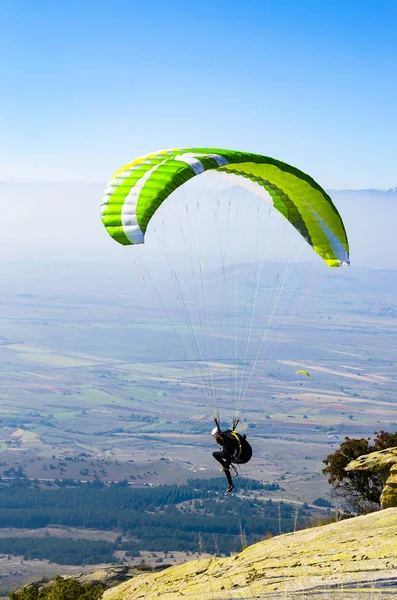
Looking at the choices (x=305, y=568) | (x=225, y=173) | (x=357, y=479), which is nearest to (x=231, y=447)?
(x=305, y=568)

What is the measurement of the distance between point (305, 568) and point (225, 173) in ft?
31.9

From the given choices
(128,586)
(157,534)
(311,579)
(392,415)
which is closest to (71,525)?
(157,534)

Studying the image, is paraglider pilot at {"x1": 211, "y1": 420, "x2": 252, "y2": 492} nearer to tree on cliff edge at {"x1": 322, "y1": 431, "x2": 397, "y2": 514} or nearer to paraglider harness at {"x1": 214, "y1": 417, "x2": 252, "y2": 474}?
paraglider harness at {"x1": 214, "y1": 417, "x2": 252, "y2": 474}

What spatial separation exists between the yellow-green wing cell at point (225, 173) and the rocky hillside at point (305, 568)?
661cm

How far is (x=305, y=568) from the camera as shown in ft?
41.6

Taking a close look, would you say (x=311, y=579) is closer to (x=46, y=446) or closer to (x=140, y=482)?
(x=140, y=482)

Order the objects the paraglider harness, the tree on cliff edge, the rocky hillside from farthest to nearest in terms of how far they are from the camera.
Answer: the tree on cliff edge
the paraglider harness
the rocky hillside

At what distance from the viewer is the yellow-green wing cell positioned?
14641mm

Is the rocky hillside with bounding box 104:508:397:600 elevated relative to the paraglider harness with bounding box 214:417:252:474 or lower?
lower

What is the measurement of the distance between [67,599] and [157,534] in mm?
76062

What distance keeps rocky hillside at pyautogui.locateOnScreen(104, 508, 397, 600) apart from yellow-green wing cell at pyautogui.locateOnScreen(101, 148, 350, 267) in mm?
6615

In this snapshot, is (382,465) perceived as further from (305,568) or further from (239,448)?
(305,568)

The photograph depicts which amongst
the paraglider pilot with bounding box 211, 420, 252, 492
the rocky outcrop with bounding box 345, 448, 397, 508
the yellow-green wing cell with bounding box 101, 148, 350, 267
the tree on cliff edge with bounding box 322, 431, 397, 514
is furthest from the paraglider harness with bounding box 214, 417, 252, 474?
the tree on cliff edge with bounding box 322, 431, 397, 514

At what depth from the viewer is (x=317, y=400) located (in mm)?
198375
